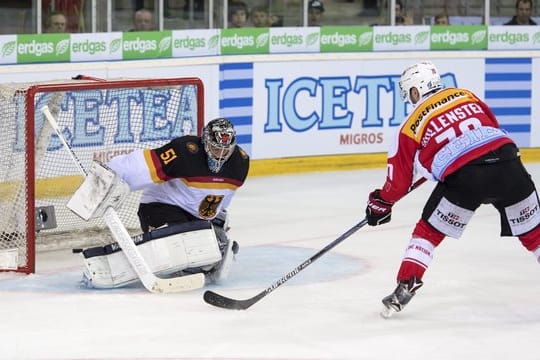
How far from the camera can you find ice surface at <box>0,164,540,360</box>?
15.7ft

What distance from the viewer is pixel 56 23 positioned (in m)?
8.42

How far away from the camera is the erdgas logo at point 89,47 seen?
8258 millimetres

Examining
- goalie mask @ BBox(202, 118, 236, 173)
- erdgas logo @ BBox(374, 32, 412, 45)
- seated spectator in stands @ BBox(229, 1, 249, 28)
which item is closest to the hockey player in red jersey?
goalie mask @ BBox(202, 118, 236, 173)

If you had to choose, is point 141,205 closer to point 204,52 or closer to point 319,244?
point 319,244

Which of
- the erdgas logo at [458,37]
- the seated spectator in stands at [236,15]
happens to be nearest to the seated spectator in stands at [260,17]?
the seated spectator in stands at [236,15]

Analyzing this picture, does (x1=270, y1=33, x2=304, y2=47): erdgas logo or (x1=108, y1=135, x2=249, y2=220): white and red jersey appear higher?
(x1=270, y1=33, x2=304, y2=47): erdgas logo

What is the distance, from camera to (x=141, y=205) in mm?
6020

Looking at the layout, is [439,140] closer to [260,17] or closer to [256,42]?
[256,42]

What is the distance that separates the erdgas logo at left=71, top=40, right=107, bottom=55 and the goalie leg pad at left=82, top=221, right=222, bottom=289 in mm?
2723

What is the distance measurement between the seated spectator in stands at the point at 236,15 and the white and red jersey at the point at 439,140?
14.3 ft

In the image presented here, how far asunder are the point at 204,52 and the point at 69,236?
2.69 metres

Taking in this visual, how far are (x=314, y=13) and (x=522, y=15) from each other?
1.59 m

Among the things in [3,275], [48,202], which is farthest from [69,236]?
[3,275]

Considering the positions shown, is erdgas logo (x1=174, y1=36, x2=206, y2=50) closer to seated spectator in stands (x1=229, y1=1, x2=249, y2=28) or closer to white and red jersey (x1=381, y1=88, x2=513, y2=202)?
seated spectator in stands (x1=229, y1=1, x2=249, y2=28)
